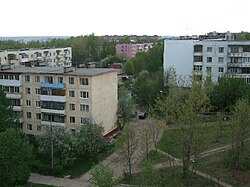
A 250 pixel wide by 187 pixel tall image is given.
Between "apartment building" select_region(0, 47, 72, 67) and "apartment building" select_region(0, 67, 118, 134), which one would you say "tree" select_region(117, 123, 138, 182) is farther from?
"apartment building" select_region(0, 47, 72, 67)

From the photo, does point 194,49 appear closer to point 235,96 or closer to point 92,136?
point 235,96

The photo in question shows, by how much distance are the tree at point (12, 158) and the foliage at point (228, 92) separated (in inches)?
936

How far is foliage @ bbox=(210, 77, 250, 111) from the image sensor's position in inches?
1554

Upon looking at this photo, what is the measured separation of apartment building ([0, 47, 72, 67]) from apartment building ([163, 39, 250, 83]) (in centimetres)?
1624

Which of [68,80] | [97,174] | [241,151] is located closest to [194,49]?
[68,80]

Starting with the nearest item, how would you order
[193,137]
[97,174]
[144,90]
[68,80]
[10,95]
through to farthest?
[97,174] → [193,137] → [68,80] → [10,95] → [144,90]

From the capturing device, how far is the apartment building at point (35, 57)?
53.6 m

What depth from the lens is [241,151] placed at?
25766mm

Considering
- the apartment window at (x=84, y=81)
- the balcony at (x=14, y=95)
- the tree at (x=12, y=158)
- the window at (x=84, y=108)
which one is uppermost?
the apartment window at (x=84, y=81)

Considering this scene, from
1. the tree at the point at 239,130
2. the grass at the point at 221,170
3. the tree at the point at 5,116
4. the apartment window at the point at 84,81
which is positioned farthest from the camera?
the apartment window at the point at 84,81

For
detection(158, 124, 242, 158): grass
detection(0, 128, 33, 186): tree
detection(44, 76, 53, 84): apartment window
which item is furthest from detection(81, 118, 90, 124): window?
detection(0, 128, 33, 186): tree

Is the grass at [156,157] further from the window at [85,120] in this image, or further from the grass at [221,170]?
the window at [85,120]

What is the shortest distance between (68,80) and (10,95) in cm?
627

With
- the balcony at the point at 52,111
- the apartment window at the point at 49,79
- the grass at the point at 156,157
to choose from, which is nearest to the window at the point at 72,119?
the balcony at the point at 52,111
